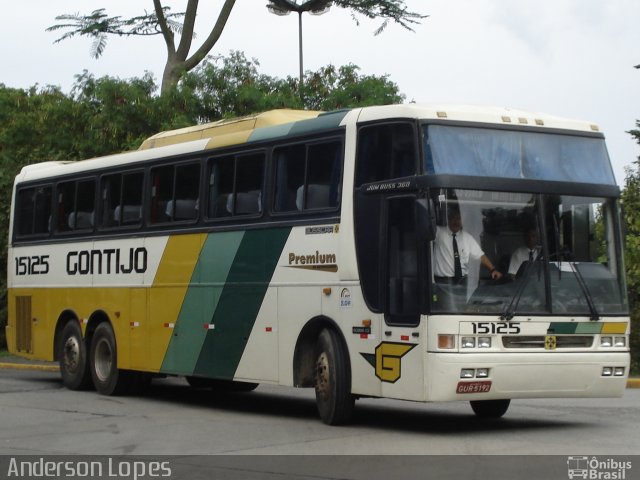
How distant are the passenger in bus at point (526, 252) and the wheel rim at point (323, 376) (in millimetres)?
2478

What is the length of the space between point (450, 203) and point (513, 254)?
879mm

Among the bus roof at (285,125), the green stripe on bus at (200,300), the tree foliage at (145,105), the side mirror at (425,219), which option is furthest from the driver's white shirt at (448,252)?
the tree foliage at (145,105)

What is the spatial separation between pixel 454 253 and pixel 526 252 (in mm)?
861

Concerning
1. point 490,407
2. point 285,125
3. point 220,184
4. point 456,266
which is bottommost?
point 490,407

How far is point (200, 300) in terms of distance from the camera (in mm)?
17531

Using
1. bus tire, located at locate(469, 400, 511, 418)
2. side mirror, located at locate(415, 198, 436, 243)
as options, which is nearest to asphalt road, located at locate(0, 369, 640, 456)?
bus tire, located at locate(469, 400, 511, 418)

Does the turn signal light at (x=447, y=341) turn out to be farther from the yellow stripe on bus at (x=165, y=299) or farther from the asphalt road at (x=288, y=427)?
the yellow stripe on bus at (x=165, y=299)

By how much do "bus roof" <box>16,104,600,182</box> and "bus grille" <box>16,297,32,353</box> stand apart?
85.8 inches

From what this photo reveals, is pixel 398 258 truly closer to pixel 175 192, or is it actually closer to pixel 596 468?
pixel 596 468

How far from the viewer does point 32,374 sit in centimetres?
2481

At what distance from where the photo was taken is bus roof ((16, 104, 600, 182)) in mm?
14016

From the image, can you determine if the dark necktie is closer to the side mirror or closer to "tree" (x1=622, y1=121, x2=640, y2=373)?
the side mirror

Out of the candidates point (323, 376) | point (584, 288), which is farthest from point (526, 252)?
point (323, 376)

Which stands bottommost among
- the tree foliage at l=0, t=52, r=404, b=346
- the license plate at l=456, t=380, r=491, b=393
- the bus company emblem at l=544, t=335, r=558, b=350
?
the license plate at l=456, t=380, r=491, b=393
